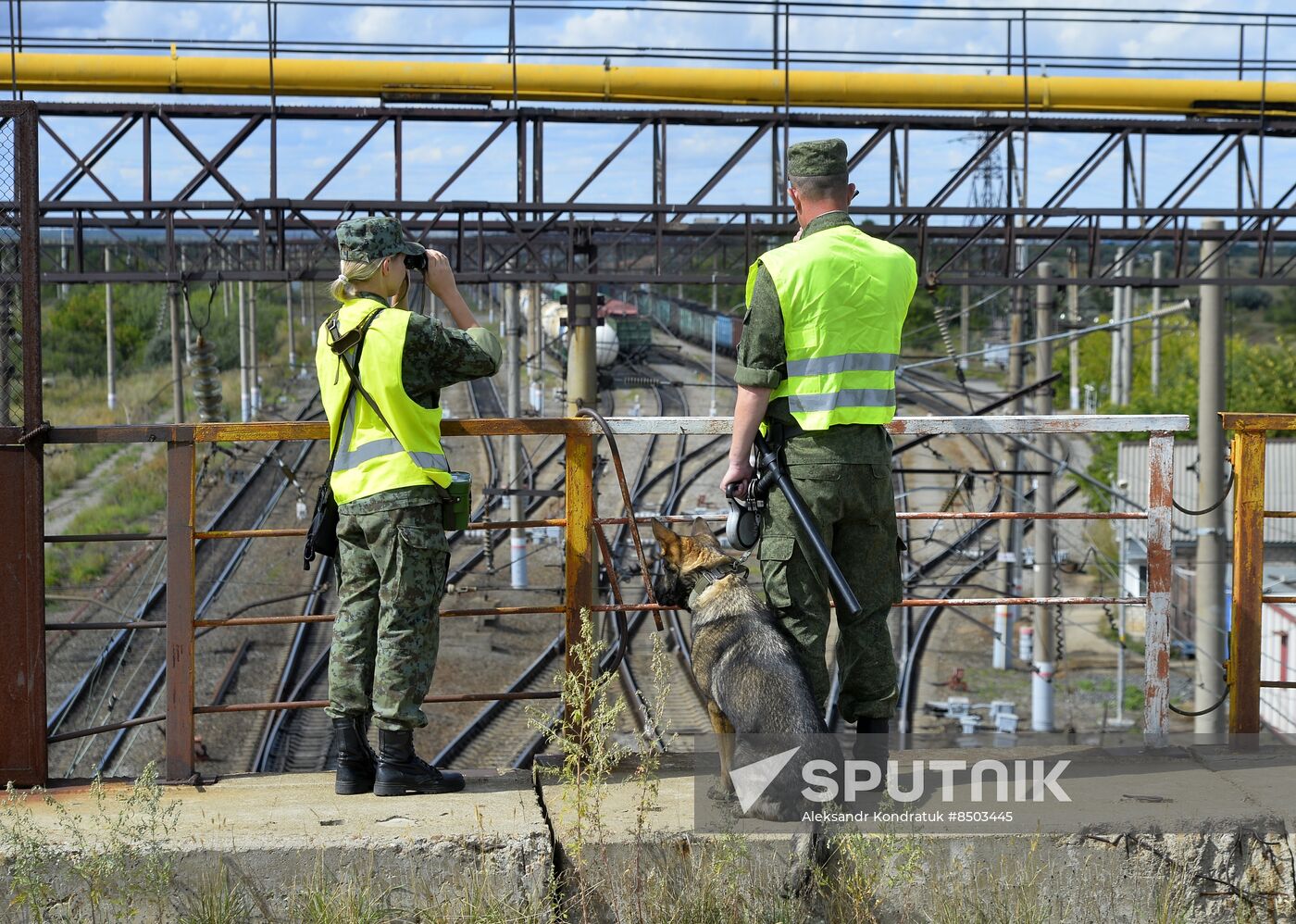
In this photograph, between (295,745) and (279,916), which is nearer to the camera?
(279,916)

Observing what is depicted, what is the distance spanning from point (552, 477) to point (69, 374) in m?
27.0

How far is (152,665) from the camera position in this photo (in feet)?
53.8

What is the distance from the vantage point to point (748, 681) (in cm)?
392

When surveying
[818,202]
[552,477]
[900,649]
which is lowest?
[900,649]

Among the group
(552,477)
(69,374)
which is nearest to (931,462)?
(552,477)

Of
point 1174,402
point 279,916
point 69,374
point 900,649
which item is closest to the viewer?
→ point 279,916

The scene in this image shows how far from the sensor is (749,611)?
4.01 m

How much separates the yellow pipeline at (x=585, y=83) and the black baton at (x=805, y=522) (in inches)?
496

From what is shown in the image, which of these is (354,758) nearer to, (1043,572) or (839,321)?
(839,321)

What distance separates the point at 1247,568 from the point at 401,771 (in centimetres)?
295

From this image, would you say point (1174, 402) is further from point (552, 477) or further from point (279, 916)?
point (279, 916)

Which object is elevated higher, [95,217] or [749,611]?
[95,217]

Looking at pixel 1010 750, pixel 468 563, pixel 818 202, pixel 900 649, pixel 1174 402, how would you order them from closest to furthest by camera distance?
pixel 818 202
pixel 1010 750
pixel 900 649
pixel 468 563
pixel 1174 402

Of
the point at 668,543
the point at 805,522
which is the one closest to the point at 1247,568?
the point at 805,522
